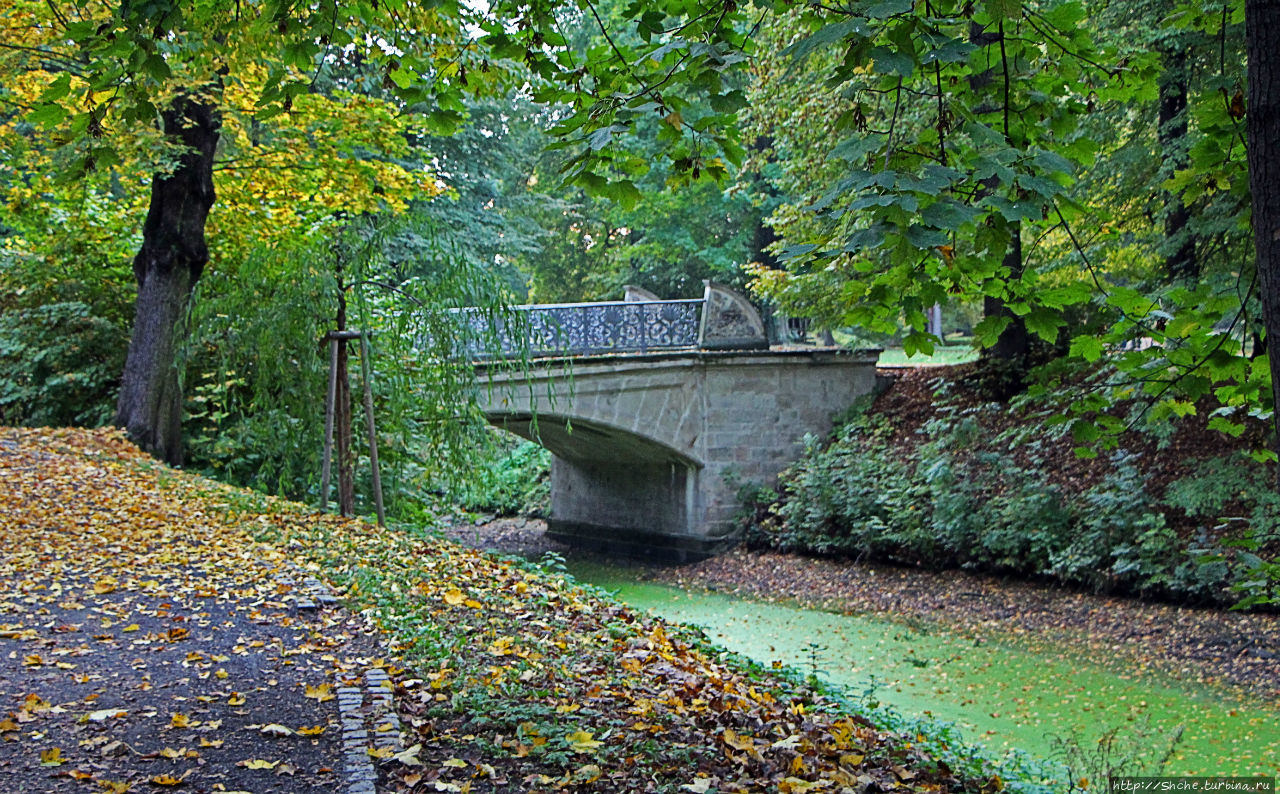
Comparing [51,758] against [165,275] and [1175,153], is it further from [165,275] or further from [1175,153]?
[1175,153]

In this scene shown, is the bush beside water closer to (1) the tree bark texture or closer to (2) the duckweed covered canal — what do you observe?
(2) the duckweed covered canal

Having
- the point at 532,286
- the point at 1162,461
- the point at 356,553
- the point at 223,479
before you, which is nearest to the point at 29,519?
the point at 356,553

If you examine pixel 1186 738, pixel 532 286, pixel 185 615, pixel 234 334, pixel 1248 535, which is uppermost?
pixel 532 286

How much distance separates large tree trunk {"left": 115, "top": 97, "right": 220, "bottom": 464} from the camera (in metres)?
11.2

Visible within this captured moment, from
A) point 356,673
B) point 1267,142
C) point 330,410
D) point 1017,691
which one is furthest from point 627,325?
point 1267,142

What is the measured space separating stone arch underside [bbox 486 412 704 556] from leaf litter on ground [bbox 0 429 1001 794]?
7.99 metres

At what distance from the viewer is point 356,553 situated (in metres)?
7.18

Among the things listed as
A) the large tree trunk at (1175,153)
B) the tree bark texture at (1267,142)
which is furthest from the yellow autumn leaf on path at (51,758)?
the large tree trunk at (1175,153)

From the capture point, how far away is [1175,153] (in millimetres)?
9648

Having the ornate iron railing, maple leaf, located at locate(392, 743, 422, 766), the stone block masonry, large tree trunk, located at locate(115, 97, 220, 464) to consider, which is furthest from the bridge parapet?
maple leaf, located at locate(392, 743, 422, 766)

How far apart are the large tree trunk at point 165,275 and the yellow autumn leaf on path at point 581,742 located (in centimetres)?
888

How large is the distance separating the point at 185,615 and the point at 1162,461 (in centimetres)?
999

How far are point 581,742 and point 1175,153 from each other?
Result: 859 cm

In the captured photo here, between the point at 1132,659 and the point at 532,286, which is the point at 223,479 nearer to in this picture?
the point at 1132,659
